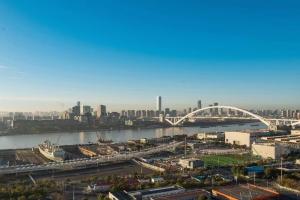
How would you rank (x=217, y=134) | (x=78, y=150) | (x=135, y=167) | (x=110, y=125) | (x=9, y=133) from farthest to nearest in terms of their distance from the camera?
(x=110, y=125) → (x=9, y=133) → (x=217, y=134) → (x=78, y=150) → (x=135, y=167)

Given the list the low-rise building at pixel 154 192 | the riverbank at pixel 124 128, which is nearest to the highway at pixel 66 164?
the low-rise building at pixel 154 192

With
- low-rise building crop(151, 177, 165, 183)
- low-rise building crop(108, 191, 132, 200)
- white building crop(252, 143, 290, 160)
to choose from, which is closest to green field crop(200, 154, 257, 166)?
white building crop(252, 143, 290, 160)

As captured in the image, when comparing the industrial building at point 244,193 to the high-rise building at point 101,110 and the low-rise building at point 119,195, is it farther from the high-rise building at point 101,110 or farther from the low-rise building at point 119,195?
the high-rise building at point 101,110

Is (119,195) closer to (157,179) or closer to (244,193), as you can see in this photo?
(157,179)

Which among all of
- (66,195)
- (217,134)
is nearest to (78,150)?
(217,134)

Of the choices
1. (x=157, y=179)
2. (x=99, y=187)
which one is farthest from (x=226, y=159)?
(x=99, y=187)

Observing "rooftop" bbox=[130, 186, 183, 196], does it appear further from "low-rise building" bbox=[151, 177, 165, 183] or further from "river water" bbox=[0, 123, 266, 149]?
"river water" bbox=[0, 123, 266, 149]

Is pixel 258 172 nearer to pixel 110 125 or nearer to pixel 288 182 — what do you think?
pixel 288 182
